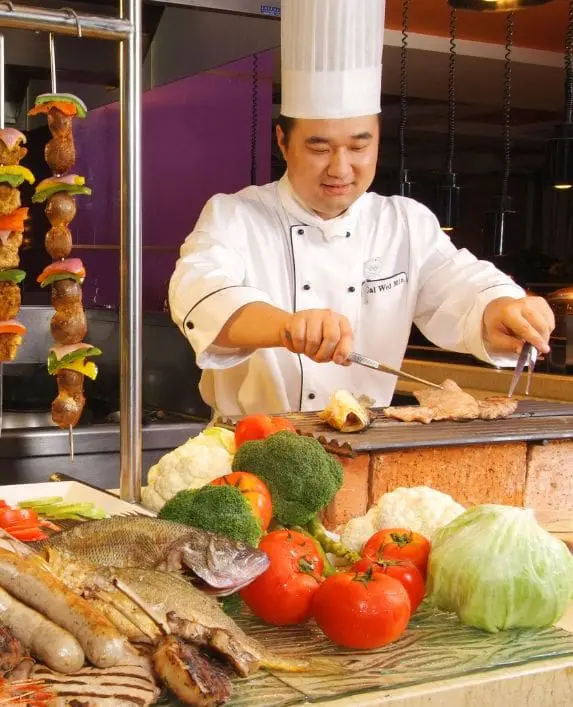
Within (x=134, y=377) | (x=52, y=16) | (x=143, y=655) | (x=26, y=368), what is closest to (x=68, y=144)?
(x=52, y=16)

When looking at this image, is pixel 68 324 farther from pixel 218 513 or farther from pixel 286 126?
pixel 286 126

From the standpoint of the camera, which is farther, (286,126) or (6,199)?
(286,126)

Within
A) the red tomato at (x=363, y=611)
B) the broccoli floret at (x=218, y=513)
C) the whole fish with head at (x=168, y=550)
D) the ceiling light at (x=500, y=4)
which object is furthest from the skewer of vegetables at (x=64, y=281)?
the ceiling light at (x=500, y=4)

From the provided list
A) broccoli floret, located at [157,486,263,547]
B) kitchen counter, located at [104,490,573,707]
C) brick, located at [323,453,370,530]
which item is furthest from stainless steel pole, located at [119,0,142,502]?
kitchen counter, located at [104,490,573,707]

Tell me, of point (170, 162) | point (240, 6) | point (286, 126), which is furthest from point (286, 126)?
point (170, 162)

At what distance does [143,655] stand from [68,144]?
1.51m

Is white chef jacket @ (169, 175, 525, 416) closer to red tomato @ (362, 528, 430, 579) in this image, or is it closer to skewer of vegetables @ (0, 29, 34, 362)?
skewer of vegetables @ (0, 29, 34, 362)

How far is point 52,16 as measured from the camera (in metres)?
2.11

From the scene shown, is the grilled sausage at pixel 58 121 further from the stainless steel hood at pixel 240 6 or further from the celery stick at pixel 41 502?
the celery stick at pixel 41 502

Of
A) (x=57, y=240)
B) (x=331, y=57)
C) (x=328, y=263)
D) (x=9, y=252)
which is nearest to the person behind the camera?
(x=9, y=252)

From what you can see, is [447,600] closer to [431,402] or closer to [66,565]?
[66,565]

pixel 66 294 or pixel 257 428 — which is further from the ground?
pixel 66 294

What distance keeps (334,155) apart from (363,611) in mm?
1936

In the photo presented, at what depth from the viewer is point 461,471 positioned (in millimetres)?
2406
